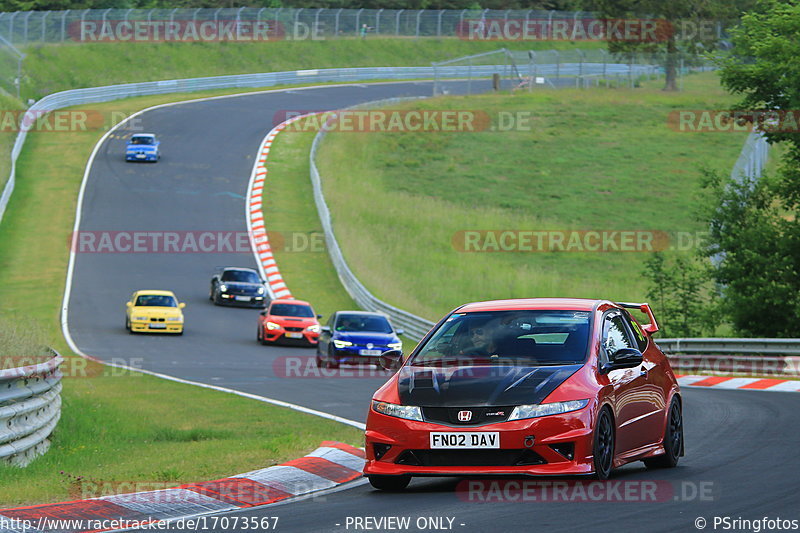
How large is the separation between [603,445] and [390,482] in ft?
5.42

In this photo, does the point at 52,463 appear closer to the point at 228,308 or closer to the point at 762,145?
the point at 228,308

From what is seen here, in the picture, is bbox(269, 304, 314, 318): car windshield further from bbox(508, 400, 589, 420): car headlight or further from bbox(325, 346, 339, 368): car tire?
bbox(508, 400, 589, 420): car headlight

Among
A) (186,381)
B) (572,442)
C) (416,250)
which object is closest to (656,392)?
(572,442)

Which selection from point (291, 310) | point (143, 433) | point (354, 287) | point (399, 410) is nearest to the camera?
point (399, 410)

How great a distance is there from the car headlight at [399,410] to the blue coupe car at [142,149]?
48.9 m

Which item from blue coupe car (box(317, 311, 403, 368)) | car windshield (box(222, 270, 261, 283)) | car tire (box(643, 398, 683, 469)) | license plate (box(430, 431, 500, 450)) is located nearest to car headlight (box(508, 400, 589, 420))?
license plate (box(430, 431, 500, 450))

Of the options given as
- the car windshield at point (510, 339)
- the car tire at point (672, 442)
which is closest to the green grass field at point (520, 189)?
the car tire at point (672, 442)

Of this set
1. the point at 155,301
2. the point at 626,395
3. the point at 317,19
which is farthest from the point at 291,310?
the point at 317,19

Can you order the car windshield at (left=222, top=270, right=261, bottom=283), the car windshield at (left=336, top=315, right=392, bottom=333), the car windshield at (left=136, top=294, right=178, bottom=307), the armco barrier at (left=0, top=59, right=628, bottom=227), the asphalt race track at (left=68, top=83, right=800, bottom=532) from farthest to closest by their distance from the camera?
the armco barrier at (left=0, top=59, right=628, bottom=227) → the car windshield at (left=222, top=270, right=261, bottom=283) → the car windshield at (left=136, top=294, right=178, bottom=307) → the car windshield at (left=336, top=315, right=392, bottom=333) → the asphalt race track at (left=68, top=83, right=800, bottom=532)

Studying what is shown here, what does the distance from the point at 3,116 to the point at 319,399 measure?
43.4 meters

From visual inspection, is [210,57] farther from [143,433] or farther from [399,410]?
[399,410]

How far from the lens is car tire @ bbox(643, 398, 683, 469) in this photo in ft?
35.6

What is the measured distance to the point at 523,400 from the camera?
9.16 metres

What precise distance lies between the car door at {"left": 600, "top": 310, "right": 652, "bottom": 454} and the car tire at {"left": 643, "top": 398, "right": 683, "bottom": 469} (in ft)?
1.15
